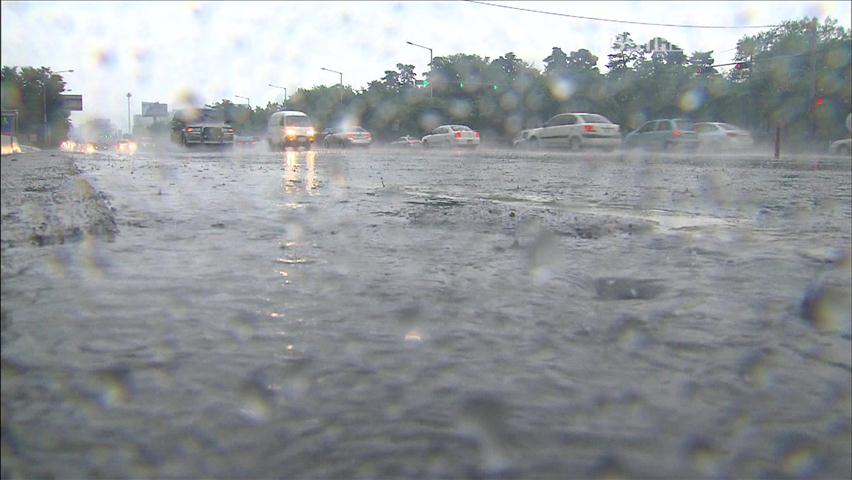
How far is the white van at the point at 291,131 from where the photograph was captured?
33.0 meters

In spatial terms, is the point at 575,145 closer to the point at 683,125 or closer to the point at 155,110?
the point at 683,125

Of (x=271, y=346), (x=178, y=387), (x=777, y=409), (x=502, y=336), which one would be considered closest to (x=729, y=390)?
(x=777, y=409)

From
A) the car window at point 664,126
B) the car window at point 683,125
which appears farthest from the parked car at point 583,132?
the car window at point 683,125

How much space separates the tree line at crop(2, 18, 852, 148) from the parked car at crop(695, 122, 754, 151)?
1.69 m

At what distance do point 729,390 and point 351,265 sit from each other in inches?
110

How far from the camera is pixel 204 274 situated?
15.7ft

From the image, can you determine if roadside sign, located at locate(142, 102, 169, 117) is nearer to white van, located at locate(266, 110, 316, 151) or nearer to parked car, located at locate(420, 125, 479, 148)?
white van, located at locate(266, 110, 316, 151)

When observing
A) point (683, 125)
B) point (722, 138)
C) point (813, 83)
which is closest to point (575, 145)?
point (683, 125)

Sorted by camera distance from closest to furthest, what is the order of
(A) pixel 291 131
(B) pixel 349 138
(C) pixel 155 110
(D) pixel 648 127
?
(D) pixel 648 127 → (A) pixel 291 131 → (B) pixel 349 138 → (C) pixel 155 110

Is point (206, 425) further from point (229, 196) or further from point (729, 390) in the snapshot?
point (229, 196)

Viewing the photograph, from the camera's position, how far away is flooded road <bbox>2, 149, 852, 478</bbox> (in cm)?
242

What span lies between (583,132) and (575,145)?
2.54 feet

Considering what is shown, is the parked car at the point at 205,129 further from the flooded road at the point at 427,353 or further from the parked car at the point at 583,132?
the flooded road at the point at 427,353

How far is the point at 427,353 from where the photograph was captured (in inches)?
131
